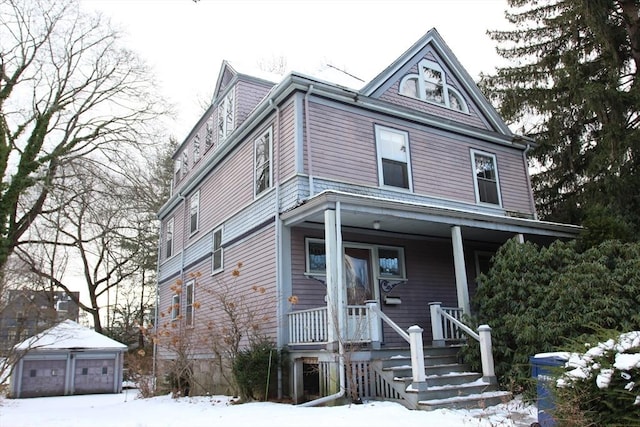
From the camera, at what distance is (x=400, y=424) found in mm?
6023

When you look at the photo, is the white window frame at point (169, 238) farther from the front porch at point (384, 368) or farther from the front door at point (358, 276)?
the front porch at point (384, 368)

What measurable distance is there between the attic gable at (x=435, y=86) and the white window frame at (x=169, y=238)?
10.3 m

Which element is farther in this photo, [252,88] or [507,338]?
[252,88]

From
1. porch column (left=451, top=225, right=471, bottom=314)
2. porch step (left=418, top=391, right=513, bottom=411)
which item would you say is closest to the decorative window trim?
porch column (left=451, top=225, right=471, bottom=314)

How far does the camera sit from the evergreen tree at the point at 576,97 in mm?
14242

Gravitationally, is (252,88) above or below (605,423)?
above

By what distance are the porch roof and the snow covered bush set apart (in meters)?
5.03

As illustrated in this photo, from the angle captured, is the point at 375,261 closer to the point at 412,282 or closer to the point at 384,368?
the point at 412,282

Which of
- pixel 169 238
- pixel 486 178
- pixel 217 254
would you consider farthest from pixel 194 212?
pixel 486 178

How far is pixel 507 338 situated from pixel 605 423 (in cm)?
472

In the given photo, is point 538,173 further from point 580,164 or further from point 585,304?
point 585,304

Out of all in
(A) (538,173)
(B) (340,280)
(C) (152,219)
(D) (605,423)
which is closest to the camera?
(D) (605,423)

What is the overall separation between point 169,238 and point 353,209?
39.3 ft

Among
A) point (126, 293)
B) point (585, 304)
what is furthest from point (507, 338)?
point (126, 293)
